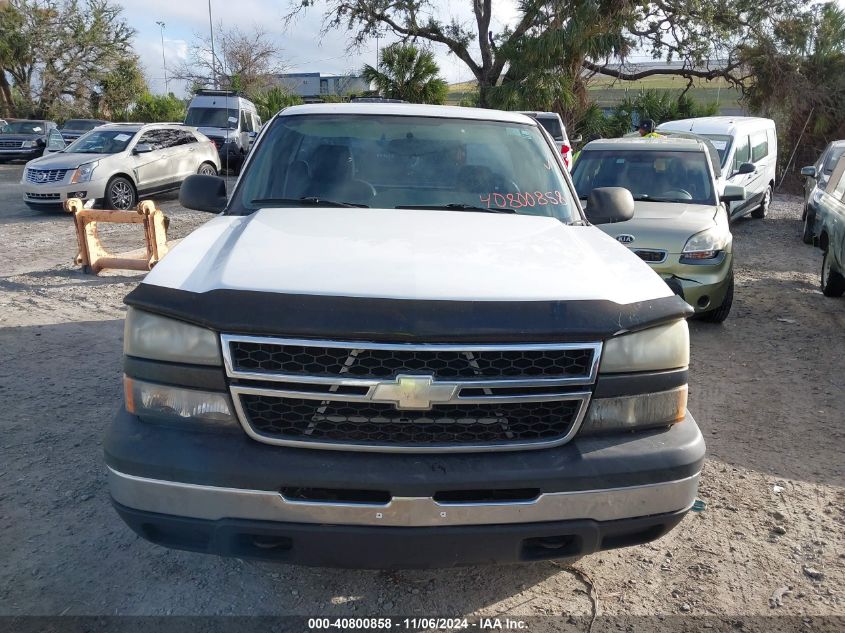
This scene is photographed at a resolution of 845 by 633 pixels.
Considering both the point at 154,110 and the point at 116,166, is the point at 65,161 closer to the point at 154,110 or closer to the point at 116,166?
the point at 116,166

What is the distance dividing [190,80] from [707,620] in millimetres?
47178

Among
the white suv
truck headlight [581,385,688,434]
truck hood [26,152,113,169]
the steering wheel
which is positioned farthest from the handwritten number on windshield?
truck hood [26,152,113,169]

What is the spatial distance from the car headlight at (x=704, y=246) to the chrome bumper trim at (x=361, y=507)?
191 inches

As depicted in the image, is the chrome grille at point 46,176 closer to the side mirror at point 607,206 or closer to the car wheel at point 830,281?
the side mirror at point 607,206

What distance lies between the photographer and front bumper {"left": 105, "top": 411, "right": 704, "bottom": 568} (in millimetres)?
2270

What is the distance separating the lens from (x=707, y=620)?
2783 mm

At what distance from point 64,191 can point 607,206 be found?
39.3 ft

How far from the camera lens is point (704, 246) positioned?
6840 mm

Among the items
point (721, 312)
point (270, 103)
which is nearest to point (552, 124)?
point (721, 312)

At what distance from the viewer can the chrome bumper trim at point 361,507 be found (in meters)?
2.27

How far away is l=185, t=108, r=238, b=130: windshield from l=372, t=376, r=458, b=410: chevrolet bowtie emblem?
20575 mm

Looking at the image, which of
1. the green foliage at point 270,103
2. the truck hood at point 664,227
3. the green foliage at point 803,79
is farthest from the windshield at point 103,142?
the green foliage at point 803,79

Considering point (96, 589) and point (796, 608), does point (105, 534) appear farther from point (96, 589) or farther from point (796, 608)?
point (796, 608)

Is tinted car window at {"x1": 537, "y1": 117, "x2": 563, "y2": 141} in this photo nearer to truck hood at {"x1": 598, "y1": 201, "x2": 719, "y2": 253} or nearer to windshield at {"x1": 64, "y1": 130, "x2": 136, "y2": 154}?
windshield at {"x1": 64, "y1": 130, "x2": 136, "y2": 154}
